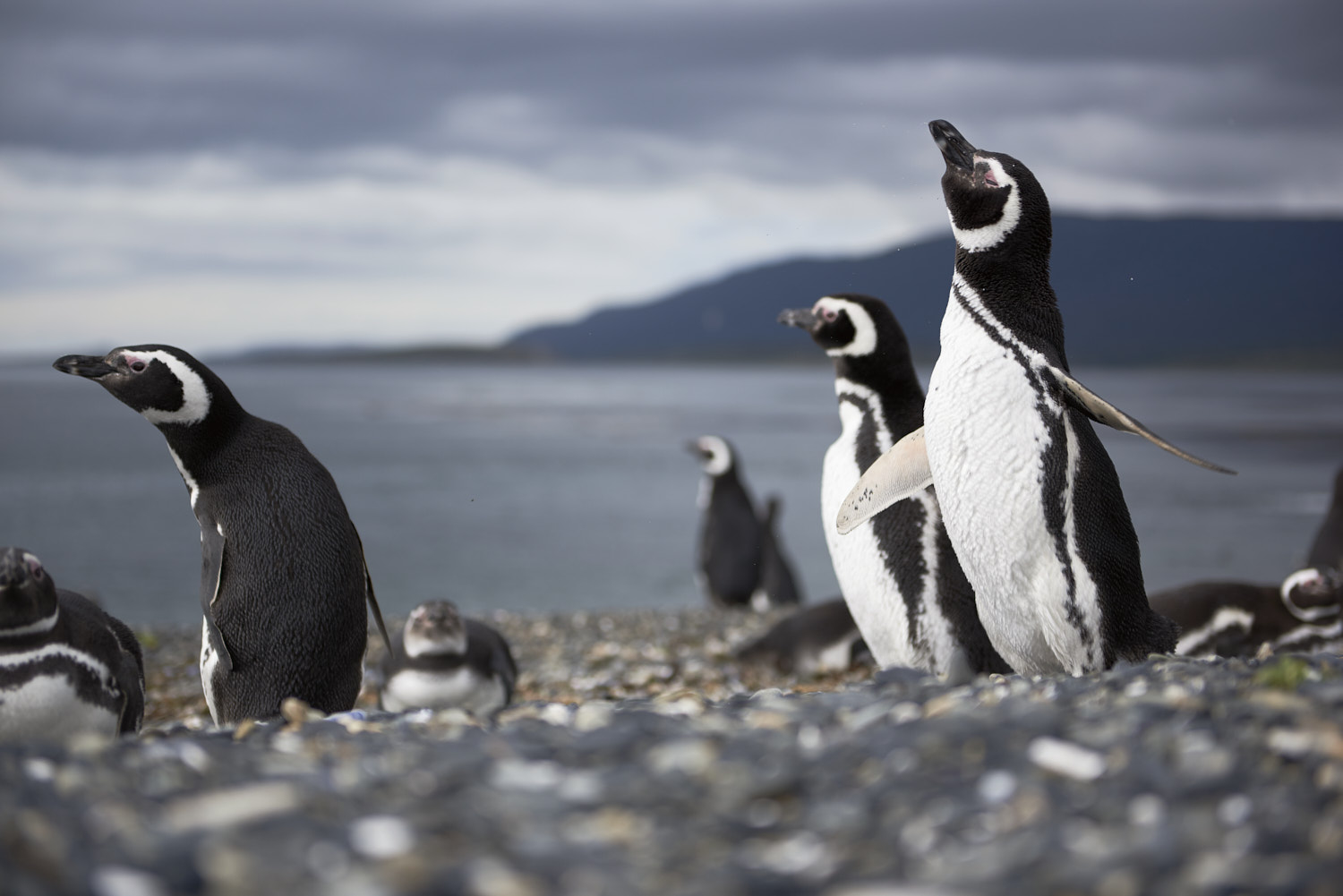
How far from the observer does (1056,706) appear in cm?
215

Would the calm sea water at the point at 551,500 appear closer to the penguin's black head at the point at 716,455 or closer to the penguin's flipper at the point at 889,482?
the penguin's black head at the point at 716,455

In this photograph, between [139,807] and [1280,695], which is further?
[1280,695]

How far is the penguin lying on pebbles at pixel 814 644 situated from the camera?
5.92 metres

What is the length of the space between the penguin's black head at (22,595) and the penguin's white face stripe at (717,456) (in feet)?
27.1

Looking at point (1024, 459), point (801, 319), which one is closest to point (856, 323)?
point (801, 319)

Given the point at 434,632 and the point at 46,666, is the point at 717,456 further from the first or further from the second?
Result: the point at 46,666

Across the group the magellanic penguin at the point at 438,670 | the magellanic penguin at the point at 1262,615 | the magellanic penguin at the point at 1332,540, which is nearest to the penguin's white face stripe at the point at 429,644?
the magellanic penguin at the point at 438,670

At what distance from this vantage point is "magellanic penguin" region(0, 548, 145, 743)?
3055 millimetres

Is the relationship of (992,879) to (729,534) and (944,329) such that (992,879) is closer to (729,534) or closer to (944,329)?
(944,329)

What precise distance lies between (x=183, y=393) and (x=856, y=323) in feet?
7.56

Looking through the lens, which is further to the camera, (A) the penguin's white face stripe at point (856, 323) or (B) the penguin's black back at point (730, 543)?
(B) the penguin's black back at point (730, 543)

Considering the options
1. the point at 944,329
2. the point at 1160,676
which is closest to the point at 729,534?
the point at 944,329

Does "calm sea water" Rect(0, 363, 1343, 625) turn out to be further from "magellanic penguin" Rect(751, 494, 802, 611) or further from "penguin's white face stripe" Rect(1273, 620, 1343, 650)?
"penguin's white face stripe" Rect(1273, 620, 1343, 650)

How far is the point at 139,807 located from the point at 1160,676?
200 centimetres
